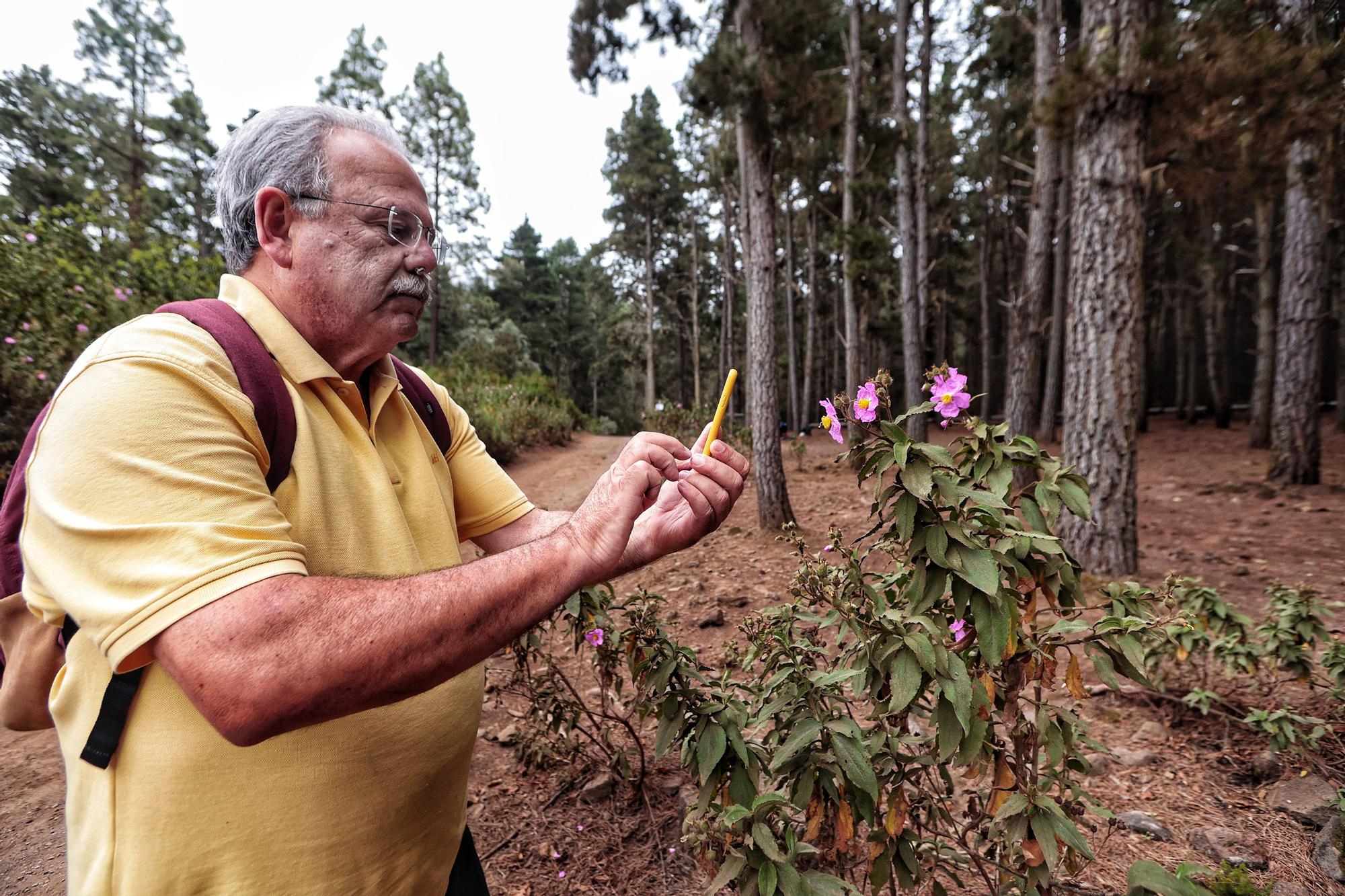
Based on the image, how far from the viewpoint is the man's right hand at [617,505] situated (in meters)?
0.93

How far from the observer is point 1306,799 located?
2.09 meters

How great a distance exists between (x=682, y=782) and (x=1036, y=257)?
30.0 feet

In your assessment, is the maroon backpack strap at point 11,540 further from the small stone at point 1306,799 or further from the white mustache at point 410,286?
the small stone at point 1306,799

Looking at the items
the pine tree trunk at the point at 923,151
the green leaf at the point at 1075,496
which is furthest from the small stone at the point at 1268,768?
the pine tree trunk at the point at 923,151

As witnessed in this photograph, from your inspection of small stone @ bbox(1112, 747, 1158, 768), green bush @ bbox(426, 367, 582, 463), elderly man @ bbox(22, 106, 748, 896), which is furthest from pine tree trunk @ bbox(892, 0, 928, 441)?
elderly man @ bbox(22, 106, 748, 896)

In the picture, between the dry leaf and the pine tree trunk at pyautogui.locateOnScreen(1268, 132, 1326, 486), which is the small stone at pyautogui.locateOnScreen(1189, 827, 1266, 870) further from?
the pine tree trunk at pyautogui.locateOnScreen(1268, 132, 1326, 486)

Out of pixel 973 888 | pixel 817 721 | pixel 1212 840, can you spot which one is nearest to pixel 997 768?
pixel 817 721

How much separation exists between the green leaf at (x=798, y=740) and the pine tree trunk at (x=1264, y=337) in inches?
521

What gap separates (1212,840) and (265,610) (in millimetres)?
2790

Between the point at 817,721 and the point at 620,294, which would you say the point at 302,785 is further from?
the point at 620,294

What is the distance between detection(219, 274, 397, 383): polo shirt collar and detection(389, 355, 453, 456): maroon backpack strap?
12.6 inches

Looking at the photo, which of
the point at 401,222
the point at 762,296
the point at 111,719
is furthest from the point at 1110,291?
the point at 111,719

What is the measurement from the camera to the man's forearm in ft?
2.25

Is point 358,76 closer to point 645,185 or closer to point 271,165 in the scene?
point 645,185
